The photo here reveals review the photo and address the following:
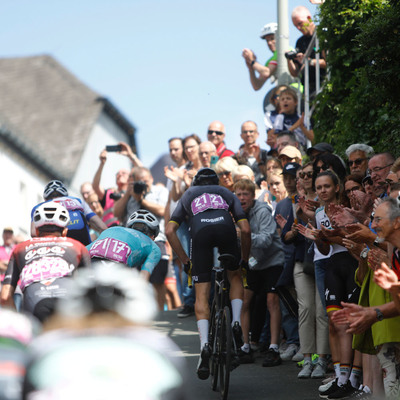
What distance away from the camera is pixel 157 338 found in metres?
4.44

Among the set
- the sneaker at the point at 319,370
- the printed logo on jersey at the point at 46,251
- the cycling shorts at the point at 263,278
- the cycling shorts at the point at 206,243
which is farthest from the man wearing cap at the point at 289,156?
the printed logo on jersey at the point at 46,251

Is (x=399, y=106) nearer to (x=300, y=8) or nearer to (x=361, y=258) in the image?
(x=361, y=258)

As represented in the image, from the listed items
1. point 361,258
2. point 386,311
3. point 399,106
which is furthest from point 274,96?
point 386,311

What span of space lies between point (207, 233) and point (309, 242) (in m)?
1.20

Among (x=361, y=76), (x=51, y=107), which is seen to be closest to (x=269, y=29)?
(x=361, y=76)

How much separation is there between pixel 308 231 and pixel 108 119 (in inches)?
2486

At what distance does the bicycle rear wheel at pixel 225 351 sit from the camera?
9359 millimetres

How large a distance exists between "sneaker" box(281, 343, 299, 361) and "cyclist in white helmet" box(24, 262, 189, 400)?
7.80 metres

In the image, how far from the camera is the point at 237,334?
10320 mm

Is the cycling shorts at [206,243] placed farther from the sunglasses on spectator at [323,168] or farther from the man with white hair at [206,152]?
the man with white hair at [206,152]

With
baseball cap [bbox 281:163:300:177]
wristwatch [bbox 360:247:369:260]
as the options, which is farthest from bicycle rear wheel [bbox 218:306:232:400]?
baseball cap [bbox 281:163:300:177]

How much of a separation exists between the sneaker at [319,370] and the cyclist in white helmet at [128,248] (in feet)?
6.89

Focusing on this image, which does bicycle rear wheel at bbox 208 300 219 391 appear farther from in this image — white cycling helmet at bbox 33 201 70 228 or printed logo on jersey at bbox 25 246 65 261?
printed logo on jersey at bbox 25 246 65 261

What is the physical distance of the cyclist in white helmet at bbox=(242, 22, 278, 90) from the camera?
59.4ft
